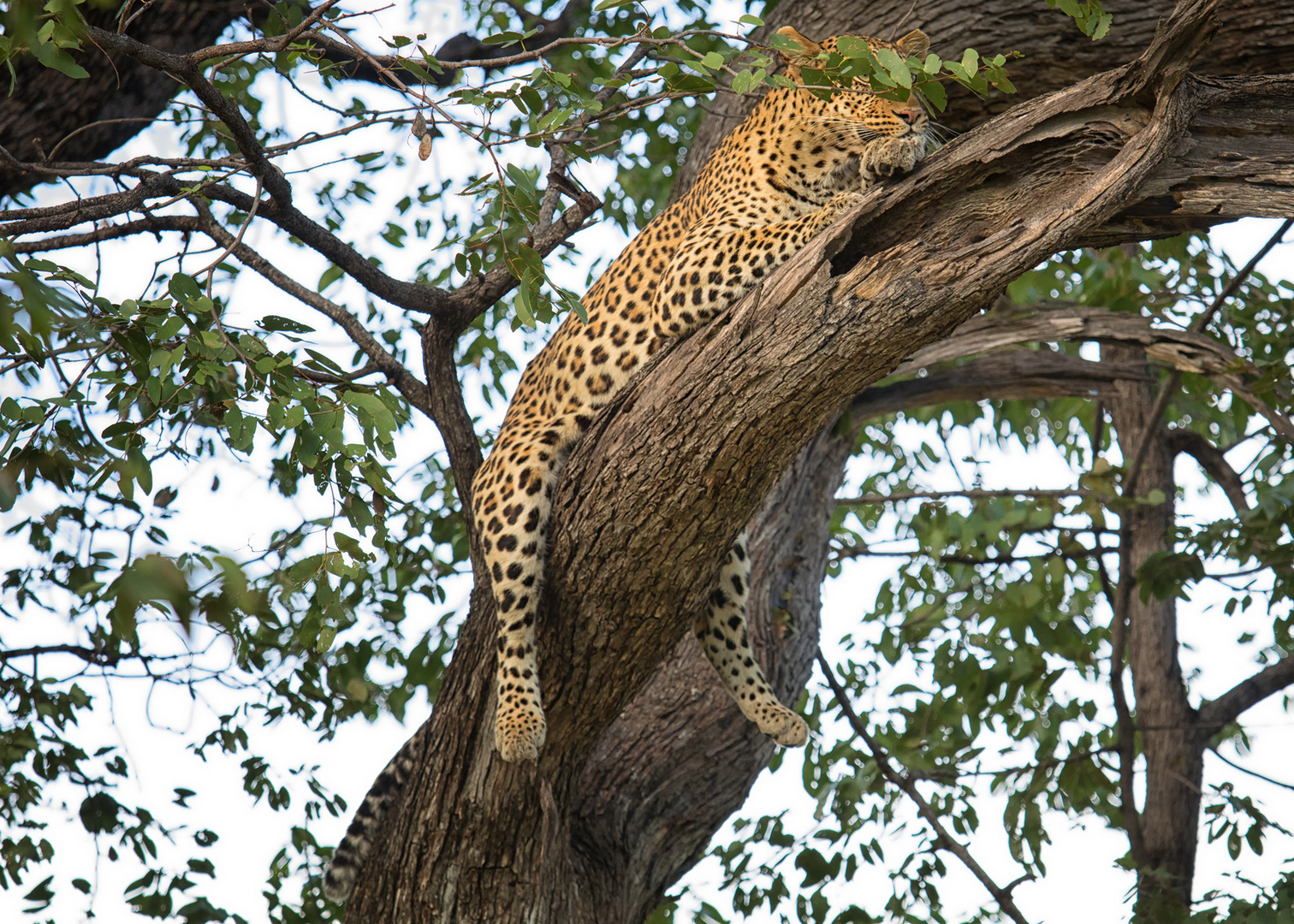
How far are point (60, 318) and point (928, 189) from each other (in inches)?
100

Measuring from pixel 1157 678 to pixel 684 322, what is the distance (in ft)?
14.1

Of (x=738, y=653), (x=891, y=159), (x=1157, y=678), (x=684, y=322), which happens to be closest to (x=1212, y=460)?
(x=1157, y=678)

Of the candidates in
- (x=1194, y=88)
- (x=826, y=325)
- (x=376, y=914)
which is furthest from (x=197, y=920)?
(x=1194, y=88)

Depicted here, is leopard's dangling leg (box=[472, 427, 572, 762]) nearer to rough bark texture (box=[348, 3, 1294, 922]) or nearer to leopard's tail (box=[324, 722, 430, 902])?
rough bark texture (box=[348, 3, 1294, 922])

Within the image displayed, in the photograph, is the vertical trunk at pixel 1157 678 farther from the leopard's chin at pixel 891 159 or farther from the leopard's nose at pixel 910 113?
the leopard's chin at pixel 891 159

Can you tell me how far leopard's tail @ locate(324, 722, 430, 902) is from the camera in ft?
15.0

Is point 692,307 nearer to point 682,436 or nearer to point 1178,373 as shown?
point 682,436

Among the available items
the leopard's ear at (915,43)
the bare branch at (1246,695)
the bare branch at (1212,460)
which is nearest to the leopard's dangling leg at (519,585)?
the leopard's ear at (915,43)

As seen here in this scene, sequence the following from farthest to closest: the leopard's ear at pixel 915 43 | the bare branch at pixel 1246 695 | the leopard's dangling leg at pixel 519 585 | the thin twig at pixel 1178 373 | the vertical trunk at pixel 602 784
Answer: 1. the bare branch at pixel 1246 695
2. the thin twig at pixel 1178 373
3. the leopard's ear at pixel 915 43
4. the vertical trunk at pixel 602 784
5. the leopard's dangling leg at pixel 519 585

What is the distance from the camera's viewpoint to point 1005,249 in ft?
10.4

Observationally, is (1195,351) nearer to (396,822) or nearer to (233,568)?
(396,822)

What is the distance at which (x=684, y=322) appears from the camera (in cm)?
431

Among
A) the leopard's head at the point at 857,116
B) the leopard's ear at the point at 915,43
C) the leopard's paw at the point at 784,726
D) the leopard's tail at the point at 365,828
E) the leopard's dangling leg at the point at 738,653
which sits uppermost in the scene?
the leopard's ear at the point at 915,43

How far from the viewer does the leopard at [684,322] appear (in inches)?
159
